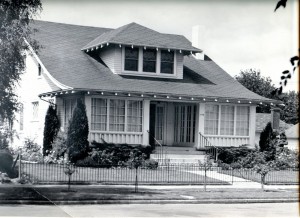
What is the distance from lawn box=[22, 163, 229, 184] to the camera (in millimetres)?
20938

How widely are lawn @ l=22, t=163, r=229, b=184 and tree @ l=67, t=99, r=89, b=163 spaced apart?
1.82m

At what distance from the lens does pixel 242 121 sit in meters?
31.5

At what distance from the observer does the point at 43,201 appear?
1602 centimetres

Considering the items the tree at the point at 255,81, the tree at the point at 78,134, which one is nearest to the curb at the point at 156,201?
the tree at the point at 78,134

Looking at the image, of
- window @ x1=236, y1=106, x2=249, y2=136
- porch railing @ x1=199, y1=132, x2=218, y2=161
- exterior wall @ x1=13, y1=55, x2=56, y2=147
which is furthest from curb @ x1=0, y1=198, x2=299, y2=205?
exterior wall @ x1=13, y1=55, x2=56, y2=147

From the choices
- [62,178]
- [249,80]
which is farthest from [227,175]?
[249,80]

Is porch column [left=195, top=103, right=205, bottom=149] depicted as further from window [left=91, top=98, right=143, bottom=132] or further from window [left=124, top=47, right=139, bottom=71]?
window [left=124, top=47, right=139, bottom=71]

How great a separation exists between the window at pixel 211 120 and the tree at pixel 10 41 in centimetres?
1374

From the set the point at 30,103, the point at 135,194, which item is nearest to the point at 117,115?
the point at 30,103

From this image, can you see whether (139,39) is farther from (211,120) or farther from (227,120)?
(227,120)

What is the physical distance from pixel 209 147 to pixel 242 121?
2.87m

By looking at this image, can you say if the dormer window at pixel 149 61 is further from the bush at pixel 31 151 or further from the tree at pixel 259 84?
the tree at pixel 259 84

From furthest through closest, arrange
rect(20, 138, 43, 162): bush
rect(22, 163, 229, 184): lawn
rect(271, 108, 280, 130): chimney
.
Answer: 1. rect(271, 108, 280, 130): chimney
2. rect(20, 138, 43, 162): bush
3. rect(22, 163, 229, 184): lawn

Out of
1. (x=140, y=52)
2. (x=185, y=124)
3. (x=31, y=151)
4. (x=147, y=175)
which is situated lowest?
(x=147, y=175)
